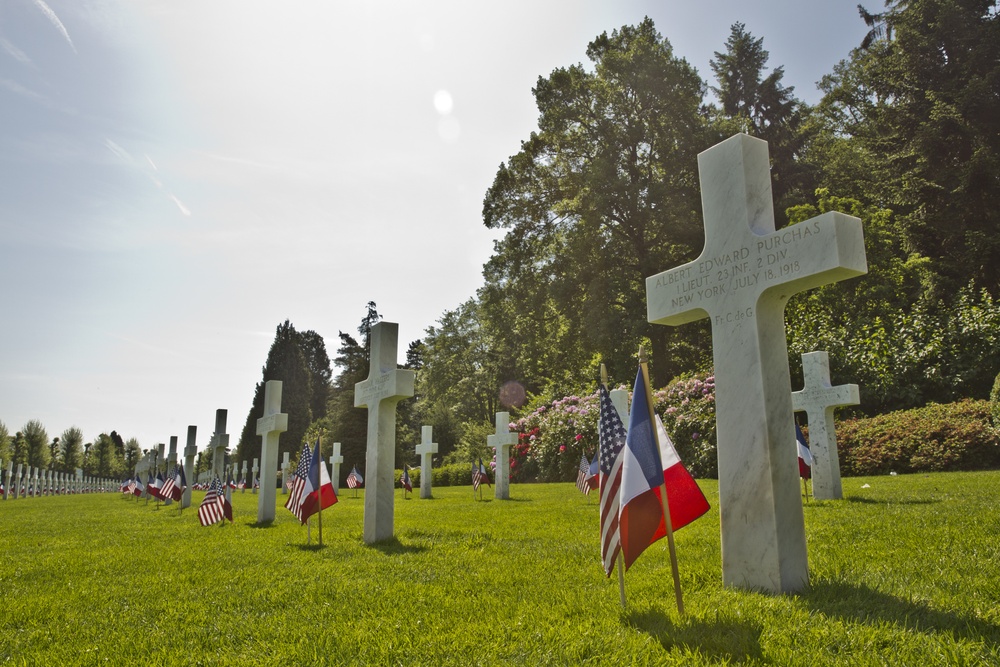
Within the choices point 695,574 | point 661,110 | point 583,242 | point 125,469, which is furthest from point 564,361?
point 125,469

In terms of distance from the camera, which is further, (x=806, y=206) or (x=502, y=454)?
(x=806, y=206)

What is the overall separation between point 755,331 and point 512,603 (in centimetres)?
257

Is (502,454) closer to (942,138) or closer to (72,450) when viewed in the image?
(942,138)

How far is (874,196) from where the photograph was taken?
25875 mm

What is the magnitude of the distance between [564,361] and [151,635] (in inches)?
1078

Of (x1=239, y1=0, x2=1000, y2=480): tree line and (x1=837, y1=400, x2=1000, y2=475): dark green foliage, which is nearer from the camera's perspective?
(x1=837, y1=400, x2=1000, y2=475): dark green foliage

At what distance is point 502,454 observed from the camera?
55.9 feet

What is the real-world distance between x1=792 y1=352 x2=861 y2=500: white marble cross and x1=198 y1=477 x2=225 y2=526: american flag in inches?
378

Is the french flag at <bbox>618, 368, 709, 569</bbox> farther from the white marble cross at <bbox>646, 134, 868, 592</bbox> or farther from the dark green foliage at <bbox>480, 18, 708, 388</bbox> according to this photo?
the dark green foliage at <bbox>480, 18, 708, 388</bbox>

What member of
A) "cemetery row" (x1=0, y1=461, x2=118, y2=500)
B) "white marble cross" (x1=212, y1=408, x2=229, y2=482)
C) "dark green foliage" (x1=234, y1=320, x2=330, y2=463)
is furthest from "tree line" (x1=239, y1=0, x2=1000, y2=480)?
"dark green foliage" (x1=234, y1=320, x2=330, y2=463)

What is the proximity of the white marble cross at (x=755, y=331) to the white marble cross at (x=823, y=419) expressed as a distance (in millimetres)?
5734

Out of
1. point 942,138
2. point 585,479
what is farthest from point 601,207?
point 585,479

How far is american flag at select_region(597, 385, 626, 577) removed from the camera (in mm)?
3922

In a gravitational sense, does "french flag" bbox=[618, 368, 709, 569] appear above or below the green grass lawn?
above
